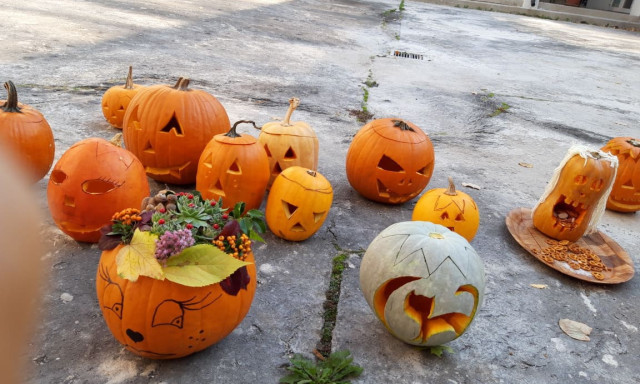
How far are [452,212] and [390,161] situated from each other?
634mm

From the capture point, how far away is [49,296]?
2205 mm

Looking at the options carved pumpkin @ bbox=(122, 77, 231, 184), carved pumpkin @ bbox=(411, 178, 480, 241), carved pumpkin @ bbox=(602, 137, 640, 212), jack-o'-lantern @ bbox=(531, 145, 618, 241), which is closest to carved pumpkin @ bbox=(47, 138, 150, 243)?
carved pumpkin @ bbox=(122, 77, 231, 184)

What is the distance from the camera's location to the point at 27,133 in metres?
2.80

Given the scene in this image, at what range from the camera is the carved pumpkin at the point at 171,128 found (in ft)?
10.1

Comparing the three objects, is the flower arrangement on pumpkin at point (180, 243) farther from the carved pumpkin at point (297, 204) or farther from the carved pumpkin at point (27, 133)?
the carved pumpkin at point (27, 133)

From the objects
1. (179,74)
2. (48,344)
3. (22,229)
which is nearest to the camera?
(22,229)

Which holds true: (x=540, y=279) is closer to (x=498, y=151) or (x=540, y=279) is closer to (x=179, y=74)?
(x=498, y=151)

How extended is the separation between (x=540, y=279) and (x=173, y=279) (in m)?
2.07

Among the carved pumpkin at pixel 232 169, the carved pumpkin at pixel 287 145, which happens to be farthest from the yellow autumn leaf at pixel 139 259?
the carved pumpkin at pixel 287 145

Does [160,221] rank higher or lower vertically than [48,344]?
higher

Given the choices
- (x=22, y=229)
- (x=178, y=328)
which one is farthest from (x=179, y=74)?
(x=22, y=229)

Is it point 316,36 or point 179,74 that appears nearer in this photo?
point 179,74

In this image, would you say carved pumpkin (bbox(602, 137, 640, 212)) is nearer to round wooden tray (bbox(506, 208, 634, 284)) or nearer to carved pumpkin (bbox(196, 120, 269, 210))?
round wooden tray (bbox(506, 208, 634, 284))

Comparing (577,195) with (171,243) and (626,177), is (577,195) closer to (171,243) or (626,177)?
(626,177)
